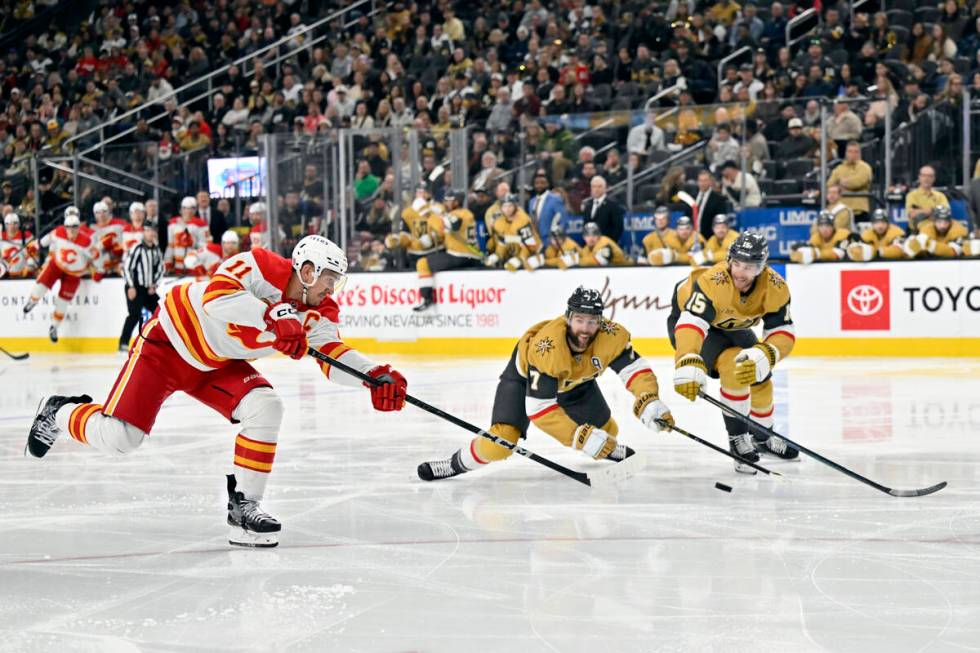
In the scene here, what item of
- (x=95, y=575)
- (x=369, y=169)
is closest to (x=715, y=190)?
(x=369, y=169)

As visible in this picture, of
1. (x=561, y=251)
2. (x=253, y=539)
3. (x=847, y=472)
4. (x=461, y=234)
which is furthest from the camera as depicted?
(x=461, y=234)

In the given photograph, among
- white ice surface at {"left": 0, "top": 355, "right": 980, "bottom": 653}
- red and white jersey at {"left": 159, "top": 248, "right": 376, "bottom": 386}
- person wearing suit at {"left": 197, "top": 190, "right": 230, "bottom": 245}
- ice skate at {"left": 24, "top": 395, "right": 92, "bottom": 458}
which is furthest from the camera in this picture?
person wearing suit at {"left": 197, "top": 190, "right": 230, "bottom": 245}

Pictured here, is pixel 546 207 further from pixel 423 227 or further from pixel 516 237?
pixel 423 227

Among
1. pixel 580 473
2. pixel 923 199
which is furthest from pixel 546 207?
pixel 580 473

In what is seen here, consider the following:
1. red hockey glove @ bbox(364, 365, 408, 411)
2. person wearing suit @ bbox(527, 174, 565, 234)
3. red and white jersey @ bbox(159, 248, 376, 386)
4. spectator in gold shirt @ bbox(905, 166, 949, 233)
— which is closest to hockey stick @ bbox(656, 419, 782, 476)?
red hockey glove @ bbox(364, 365, 408, 411)

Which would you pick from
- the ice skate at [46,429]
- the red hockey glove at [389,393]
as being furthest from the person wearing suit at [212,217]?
the red hockey glove at [389,393]

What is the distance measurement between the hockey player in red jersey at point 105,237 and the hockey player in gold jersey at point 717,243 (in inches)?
274

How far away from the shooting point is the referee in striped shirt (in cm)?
1513

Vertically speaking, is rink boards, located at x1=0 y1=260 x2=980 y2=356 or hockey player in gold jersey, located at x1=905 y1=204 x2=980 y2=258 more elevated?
hockey player in gold jersey, located at x1=905 y1=204 x2=980 y2=258

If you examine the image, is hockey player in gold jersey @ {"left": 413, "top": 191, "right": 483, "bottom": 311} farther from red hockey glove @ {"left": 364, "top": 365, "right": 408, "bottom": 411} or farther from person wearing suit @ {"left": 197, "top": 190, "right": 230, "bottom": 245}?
red hockey glove @ {"left": 364, "top": 365, "right": 408, "bottom": 411}

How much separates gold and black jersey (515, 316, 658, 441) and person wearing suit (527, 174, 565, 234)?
8.03 m

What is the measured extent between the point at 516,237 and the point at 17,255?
679cm

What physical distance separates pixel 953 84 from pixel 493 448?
8362 millimetres

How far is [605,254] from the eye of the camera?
13.5 metres
